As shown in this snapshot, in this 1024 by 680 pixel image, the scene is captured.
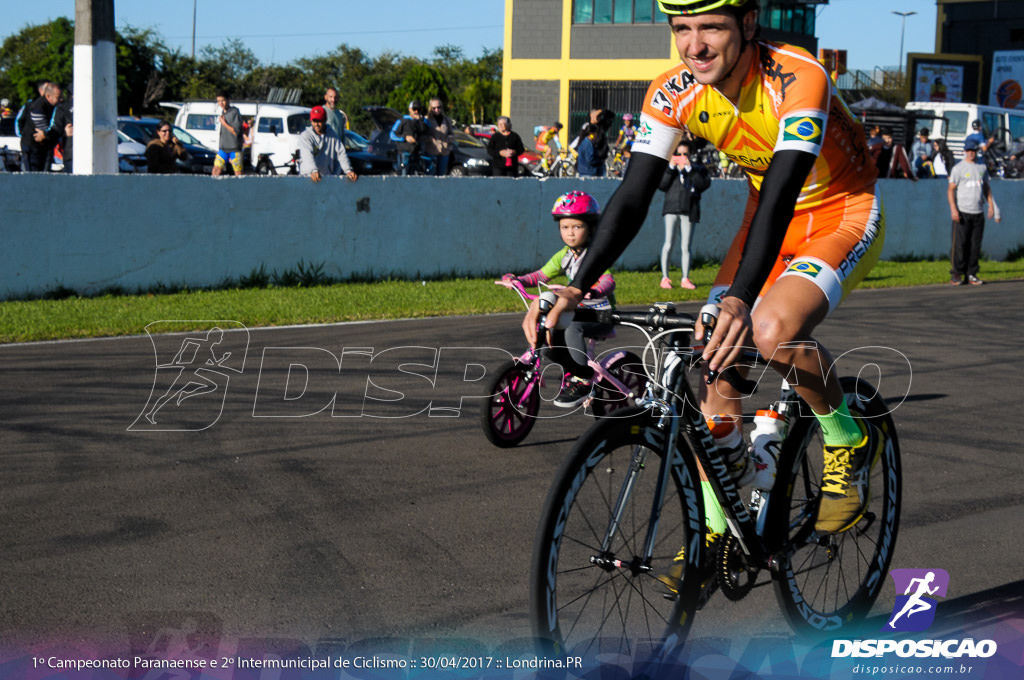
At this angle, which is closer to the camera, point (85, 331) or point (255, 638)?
point (255, 638)

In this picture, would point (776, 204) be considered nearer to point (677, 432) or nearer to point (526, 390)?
→ point (677, 432)

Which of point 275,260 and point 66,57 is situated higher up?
point 66,57

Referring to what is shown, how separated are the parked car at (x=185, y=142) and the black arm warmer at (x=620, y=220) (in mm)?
24369

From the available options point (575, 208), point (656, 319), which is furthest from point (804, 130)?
point (575, 208)

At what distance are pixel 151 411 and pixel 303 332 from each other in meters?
3.37

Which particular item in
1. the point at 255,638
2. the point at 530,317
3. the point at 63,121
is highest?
the point at 63,121

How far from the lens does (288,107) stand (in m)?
28.8

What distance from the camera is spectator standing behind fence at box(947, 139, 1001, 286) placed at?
16.3m

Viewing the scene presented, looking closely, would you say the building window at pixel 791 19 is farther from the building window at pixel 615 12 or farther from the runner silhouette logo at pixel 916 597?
the runner silhouette logo at pixel 916 597

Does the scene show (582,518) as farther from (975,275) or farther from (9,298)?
(975,275)

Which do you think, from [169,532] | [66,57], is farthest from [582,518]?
[66,57]

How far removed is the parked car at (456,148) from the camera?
2753 cm

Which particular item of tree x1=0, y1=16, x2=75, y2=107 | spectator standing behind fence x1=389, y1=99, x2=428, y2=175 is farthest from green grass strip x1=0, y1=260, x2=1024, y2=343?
tree x1=0, y1=16, x2=75, y2=107

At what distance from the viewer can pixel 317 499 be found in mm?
5469
